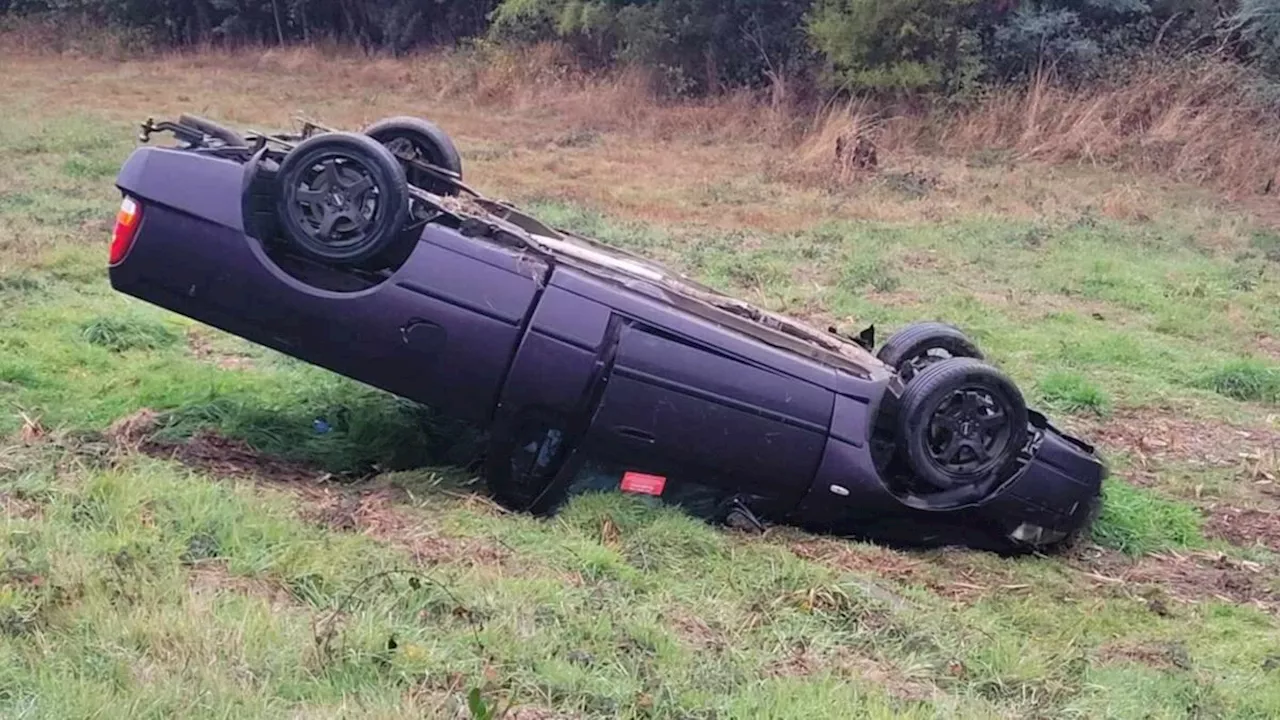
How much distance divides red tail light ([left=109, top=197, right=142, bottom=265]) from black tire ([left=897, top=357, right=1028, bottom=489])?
312 cm

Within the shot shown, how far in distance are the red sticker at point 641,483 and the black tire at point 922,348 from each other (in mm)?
1381

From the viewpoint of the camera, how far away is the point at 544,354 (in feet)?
17.5

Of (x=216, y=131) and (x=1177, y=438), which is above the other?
(x=216, y=131)

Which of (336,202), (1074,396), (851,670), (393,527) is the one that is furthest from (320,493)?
(1074,396)

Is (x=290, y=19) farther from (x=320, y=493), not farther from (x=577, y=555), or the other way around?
(x=577, y=555)

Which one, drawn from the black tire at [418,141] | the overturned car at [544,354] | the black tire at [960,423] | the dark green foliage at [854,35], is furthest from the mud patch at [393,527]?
the dark green foliage at [854,35]

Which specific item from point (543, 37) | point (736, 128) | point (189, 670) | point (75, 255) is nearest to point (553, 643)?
point (189, 670)

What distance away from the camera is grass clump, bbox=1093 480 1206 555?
20.4 ft

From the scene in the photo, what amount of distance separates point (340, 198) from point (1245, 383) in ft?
20.2

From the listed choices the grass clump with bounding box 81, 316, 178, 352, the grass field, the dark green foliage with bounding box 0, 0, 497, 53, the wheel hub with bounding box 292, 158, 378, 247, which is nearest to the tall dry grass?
the dark green foliage with bounding box 0, 0, 497, 53

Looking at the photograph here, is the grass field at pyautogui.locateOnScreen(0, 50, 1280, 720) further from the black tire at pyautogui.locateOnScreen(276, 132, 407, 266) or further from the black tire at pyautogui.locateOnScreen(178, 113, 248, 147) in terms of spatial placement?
the black tire at pyautogui.locateOnScreen(178, 113, 248, 147)

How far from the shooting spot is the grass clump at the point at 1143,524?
20.4 feet

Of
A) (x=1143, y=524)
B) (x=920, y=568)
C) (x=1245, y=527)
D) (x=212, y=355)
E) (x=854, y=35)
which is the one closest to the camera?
(x=920, y=568)

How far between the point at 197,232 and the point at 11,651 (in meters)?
2.41
